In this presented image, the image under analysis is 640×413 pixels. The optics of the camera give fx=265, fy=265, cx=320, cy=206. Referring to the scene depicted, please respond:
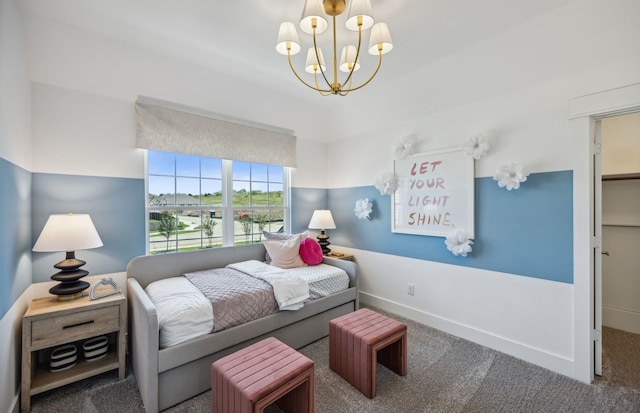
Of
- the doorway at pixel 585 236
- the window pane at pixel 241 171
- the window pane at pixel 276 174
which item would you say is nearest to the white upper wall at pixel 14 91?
the window pane at pixel 241 171

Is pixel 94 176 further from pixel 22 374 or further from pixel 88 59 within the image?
pixel 22 374

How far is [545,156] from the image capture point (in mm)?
2170

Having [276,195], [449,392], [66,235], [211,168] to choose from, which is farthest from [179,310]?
[276,195]

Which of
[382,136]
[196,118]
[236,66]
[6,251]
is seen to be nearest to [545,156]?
[382,136]

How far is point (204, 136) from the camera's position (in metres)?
2.91

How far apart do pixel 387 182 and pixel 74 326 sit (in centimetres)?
309

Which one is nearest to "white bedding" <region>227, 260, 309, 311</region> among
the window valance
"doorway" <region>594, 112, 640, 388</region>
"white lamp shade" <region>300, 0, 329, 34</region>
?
the window valance

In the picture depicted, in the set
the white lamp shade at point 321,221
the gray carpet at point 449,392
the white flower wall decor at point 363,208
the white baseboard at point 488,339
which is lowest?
the gray carpet at point 449,392

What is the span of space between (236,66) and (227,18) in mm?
698

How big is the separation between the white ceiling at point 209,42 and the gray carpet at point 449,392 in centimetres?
241

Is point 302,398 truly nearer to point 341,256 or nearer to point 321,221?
point 341,256

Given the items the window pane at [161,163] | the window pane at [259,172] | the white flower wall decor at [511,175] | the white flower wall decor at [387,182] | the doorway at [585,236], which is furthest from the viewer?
the window pane at [259,172]

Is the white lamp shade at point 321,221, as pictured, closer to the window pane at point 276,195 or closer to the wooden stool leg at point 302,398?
the window pane at point 276,195

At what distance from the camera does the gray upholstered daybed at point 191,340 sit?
167 cm
